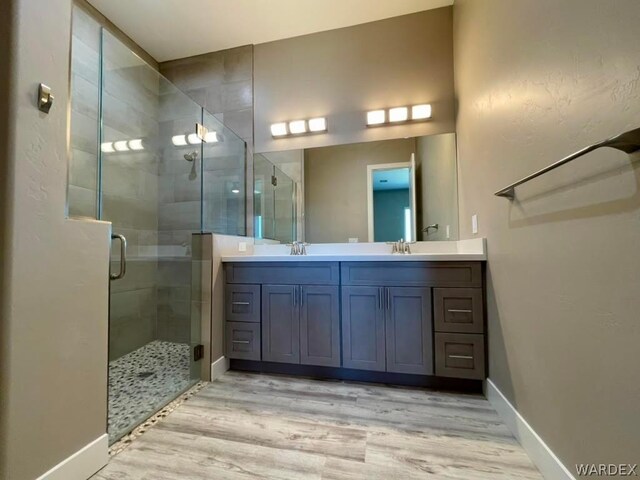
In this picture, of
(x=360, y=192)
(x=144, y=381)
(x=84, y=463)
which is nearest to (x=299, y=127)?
(x=360, y=192)

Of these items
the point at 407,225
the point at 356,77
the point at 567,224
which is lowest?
the point at 567,224

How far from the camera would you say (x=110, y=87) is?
225 cm

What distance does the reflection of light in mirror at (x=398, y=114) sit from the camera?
2.40m

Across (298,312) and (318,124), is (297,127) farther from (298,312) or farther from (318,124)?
(298,312)

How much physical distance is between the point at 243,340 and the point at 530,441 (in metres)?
1.79

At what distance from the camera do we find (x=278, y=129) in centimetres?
267

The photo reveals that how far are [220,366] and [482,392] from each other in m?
1.85

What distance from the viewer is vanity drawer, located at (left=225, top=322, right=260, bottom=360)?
2137 millimetres

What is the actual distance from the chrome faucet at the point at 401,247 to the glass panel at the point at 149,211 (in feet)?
5.45

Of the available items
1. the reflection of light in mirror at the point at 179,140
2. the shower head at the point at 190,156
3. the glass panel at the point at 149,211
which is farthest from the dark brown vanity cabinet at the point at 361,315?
the reflection of light in mirror at the point at 179,140

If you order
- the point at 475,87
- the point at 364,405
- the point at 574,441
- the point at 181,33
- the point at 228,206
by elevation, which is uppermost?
the point at 181,33

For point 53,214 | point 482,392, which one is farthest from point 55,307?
point 482,392

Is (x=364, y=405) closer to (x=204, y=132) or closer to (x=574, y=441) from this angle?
(x=574, y=441)

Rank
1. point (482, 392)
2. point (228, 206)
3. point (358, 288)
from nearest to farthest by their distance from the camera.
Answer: point (482, 392), point (358, 288), point (228, 206)
